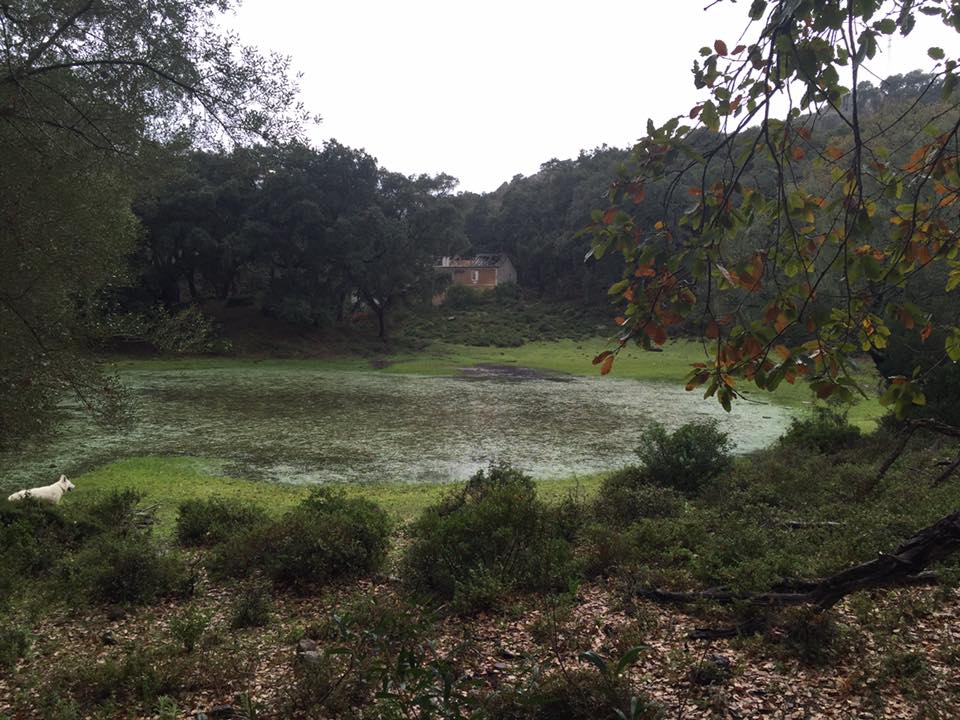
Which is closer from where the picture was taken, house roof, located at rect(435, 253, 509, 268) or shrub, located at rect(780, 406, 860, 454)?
shrub, located at rect(780, 406, 860, 454)

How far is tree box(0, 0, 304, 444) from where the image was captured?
711 centimetres

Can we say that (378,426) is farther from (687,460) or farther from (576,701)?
(576,701)

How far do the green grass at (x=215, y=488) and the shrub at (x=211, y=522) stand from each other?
3.08ft

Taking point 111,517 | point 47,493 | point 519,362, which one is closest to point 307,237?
point 519,362

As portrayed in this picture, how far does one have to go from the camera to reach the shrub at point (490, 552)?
563cm

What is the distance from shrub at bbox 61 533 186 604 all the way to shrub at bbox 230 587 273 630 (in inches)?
34.0

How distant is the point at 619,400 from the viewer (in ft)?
75.3

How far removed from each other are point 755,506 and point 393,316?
41.3 metres

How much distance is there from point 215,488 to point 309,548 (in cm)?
575

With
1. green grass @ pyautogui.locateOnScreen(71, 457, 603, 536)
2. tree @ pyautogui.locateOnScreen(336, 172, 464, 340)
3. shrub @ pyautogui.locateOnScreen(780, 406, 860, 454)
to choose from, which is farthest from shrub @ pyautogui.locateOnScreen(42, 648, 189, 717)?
tree @ pyautogui.locateOnScreen(336, 172, 464, 340)

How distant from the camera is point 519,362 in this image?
36.4 m

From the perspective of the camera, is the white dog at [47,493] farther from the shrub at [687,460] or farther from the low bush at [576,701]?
the shrub at [687,460]

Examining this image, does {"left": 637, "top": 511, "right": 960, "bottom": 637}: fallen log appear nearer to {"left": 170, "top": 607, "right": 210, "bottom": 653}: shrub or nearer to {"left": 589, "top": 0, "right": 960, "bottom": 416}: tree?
{"left": 589, "top": 0, "right": 960, "bottom": 416}: tree

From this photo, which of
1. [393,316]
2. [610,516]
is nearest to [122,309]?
[393,316]
